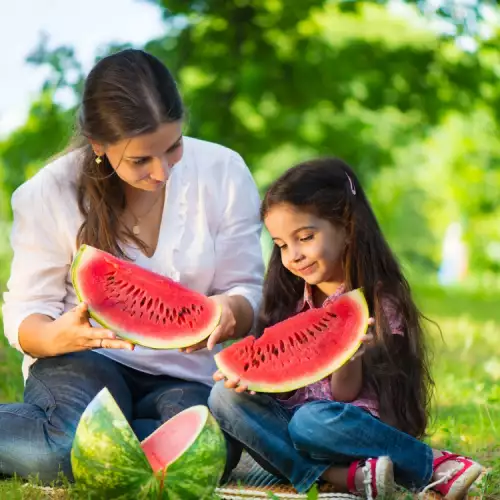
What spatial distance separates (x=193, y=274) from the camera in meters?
3.84

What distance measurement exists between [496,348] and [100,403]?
498 cm

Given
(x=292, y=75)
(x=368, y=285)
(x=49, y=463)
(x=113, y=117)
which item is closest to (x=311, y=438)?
(x=368, y=285)

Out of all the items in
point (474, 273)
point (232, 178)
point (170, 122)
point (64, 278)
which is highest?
point (170, 122)

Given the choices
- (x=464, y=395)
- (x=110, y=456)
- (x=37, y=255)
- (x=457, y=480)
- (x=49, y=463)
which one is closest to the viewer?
(x=110, y=456)

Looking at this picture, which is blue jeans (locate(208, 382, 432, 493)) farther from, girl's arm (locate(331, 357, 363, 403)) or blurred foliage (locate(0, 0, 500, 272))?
blurred foliage (locate(0, 0, 500, 272))

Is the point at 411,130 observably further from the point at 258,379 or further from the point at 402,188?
the point at 402,188

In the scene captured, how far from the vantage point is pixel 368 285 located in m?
3.55

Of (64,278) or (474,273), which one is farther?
(474,273)

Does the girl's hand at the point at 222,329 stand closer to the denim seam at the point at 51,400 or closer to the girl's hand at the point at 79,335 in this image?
the girl's hand at the point at 79,335

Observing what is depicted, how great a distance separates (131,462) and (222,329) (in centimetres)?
74

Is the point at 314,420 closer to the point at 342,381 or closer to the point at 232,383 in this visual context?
the point at 342,381

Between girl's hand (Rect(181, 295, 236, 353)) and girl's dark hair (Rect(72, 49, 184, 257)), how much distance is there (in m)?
0.49

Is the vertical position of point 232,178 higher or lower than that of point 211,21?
higher

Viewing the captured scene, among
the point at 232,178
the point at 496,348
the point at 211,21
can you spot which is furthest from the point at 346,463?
the point at 211,21
